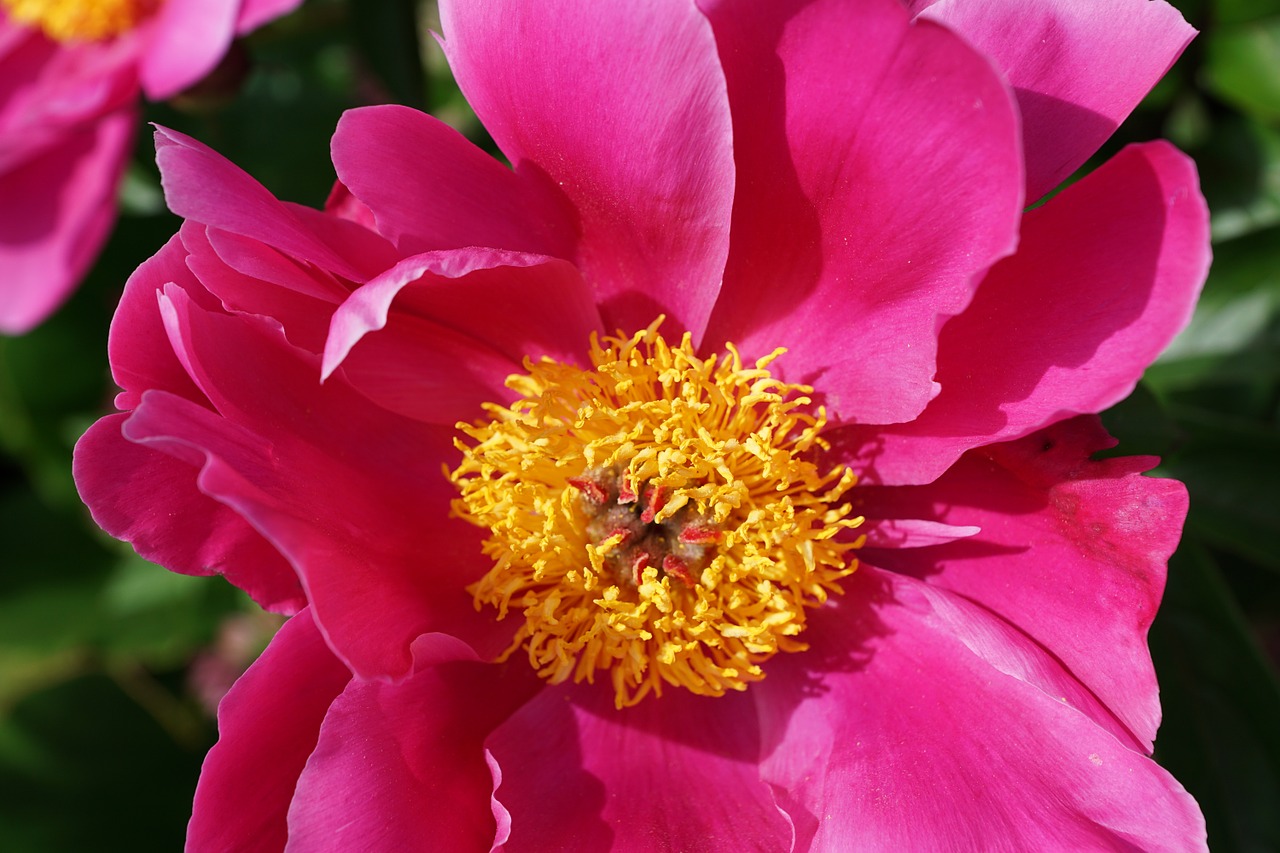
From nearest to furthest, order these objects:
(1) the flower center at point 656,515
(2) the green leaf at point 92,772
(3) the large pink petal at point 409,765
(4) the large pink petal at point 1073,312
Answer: (4) the large pink petal at point 1073,312, (3) the large pink petal at point 409,765, (1) the flower center at point 656,515, (2) the green leaf at point 92,772

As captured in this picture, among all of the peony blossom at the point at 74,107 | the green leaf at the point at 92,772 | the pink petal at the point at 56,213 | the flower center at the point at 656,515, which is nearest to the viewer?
the flower center at the point at 656,515

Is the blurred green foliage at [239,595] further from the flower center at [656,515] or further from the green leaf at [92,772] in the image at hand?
the flower center at [656,515]

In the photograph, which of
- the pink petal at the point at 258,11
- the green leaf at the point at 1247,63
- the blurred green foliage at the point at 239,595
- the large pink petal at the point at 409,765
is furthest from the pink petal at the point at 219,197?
the green leaf at the point at 1247,63

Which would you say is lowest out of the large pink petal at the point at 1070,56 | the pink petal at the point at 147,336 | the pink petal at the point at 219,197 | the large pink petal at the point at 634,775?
the large pink petal at the point at 634,775

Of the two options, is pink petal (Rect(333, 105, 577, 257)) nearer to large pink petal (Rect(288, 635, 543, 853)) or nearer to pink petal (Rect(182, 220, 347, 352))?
pink petal (Rect(182, 220, 347, 352))

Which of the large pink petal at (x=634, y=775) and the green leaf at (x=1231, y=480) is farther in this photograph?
the green leaf at (x=1231, y=480)

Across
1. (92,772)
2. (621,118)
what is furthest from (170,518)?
(92,772)

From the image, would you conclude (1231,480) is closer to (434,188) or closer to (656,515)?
(656,515)

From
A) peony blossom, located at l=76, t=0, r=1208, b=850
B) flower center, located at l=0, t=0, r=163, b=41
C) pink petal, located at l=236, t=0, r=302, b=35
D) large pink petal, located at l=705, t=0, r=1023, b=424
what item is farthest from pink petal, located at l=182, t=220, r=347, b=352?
flower center, located at l=0, t=0, r=163, b=41
